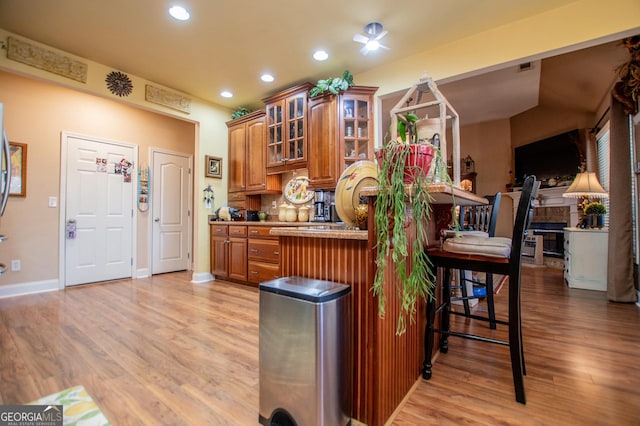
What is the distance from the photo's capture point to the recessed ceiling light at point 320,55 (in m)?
3.23

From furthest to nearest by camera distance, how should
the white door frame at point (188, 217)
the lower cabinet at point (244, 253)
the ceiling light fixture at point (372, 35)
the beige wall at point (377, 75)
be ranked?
1. the white door frame at point (188, 217)
2. the lower cabinet at point (244, 253)
3. the ceiling light fixture at point (372, 35)
4. the beige wall at point (377, 75)

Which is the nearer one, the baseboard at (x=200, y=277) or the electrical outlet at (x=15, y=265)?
the electrical outlet at (x=15, y=265)

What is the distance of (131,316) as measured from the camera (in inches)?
109

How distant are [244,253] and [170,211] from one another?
2.04 m

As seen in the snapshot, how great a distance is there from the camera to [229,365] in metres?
1.87

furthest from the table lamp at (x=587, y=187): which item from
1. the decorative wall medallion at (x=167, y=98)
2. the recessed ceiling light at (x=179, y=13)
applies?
the decorative wall medallion at (x=167, y=98)

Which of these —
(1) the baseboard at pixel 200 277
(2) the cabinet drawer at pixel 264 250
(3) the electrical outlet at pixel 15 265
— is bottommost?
(1) the baseboard at pixel 200 277

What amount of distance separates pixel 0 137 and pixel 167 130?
13.0ft

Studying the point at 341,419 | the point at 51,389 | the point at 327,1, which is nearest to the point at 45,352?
the point at 51,389

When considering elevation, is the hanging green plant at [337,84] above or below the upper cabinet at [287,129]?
above

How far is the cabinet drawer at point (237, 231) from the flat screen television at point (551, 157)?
542 cm

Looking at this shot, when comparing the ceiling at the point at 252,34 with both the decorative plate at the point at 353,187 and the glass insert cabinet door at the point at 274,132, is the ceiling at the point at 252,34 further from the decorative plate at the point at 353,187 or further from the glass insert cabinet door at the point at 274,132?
the decorative plate at the point at 353,187

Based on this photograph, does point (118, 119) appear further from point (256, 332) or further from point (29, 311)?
point (256, 332)

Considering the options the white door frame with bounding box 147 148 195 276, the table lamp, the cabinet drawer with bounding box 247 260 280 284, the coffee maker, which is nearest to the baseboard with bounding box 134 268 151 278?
the white door frame with bounding box 147 148 195 276
